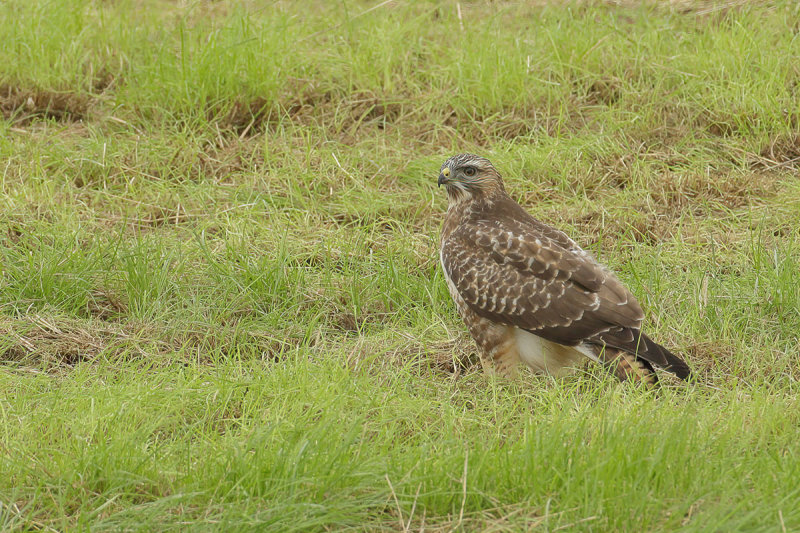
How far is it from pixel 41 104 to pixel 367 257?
326 cm

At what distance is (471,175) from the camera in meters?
6.02

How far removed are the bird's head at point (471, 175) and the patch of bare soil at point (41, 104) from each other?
3513 millimetres

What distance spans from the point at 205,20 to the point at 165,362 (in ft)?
14.0

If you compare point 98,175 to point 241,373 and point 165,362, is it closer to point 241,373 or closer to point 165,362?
point 165,362

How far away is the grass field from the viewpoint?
398 centimetres

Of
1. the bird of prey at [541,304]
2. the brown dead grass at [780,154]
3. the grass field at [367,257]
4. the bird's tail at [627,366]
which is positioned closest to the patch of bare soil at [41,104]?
the grass field at [367,257]

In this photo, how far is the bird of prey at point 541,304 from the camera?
518cm

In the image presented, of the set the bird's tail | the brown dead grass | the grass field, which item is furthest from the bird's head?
the brown dead grass

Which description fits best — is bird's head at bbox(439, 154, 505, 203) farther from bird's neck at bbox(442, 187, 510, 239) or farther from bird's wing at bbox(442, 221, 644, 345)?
bird's wing at bbox(442, 221, 644, 345)

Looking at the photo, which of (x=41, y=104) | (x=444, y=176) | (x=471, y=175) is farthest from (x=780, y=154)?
(x=41, y=104)

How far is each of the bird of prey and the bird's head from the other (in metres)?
0.25

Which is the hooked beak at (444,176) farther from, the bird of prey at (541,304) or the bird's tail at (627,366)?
the bird's tail at (627,366)

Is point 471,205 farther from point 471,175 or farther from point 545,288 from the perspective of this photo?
point 545,288

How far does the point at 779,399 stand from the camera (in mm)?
4789
